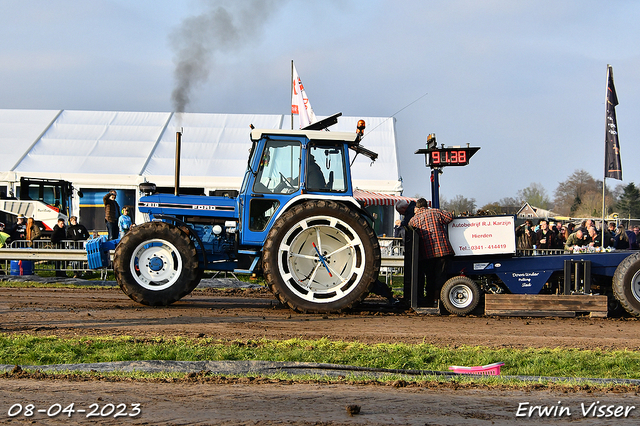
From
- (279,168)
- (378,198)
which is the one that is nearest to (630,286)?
(279,168)

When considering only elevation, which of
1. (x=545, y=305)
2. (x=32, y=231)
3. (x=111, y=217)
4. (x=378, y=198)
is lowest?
(x=545, y=305)

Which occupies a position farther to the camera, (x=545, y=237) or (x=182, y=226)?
(x=545, y=237)

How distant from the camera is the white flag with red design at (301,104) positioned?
1379 centimetres

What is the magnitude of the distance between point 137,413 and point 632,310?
7.57 meters

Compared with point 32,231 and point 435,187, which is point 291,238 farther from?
point 32,231

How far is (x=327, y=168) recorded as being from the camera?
9.05m

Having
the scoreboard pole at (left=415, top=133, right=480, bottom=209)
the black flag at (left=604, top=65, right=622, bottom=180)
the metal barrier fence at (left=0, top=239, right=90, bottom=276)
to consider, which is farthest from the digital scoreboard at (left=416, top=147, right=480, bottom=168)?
the metal barrier fence at (left=0, top=239, right=90, bottom=276)

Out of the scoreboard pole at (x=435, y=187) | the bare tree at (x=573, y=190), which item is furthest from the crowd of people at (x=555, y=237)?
the bare tree at (x=573, y=190)

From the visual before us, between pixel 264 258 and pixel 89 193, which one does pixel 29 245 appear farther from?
pixel 264 258

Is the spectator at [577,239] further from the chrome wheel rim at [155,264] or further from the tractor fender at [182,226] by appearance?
the chrome wheel rim at [155,264]

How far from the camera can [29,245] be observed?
13875mm

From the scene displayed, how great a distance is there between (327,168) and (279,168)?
689mm

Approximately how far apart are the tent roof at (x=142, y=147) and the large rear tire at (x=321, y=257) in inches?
423

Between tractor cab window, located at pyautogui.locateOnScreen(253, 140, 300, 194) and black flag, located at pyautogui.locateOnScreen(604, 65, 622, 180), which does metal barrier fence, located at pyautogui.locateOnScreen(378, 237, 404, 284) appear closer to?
tractor cab window, located at pyautogui.locateOnScreen(253, 140, 300, 194)
